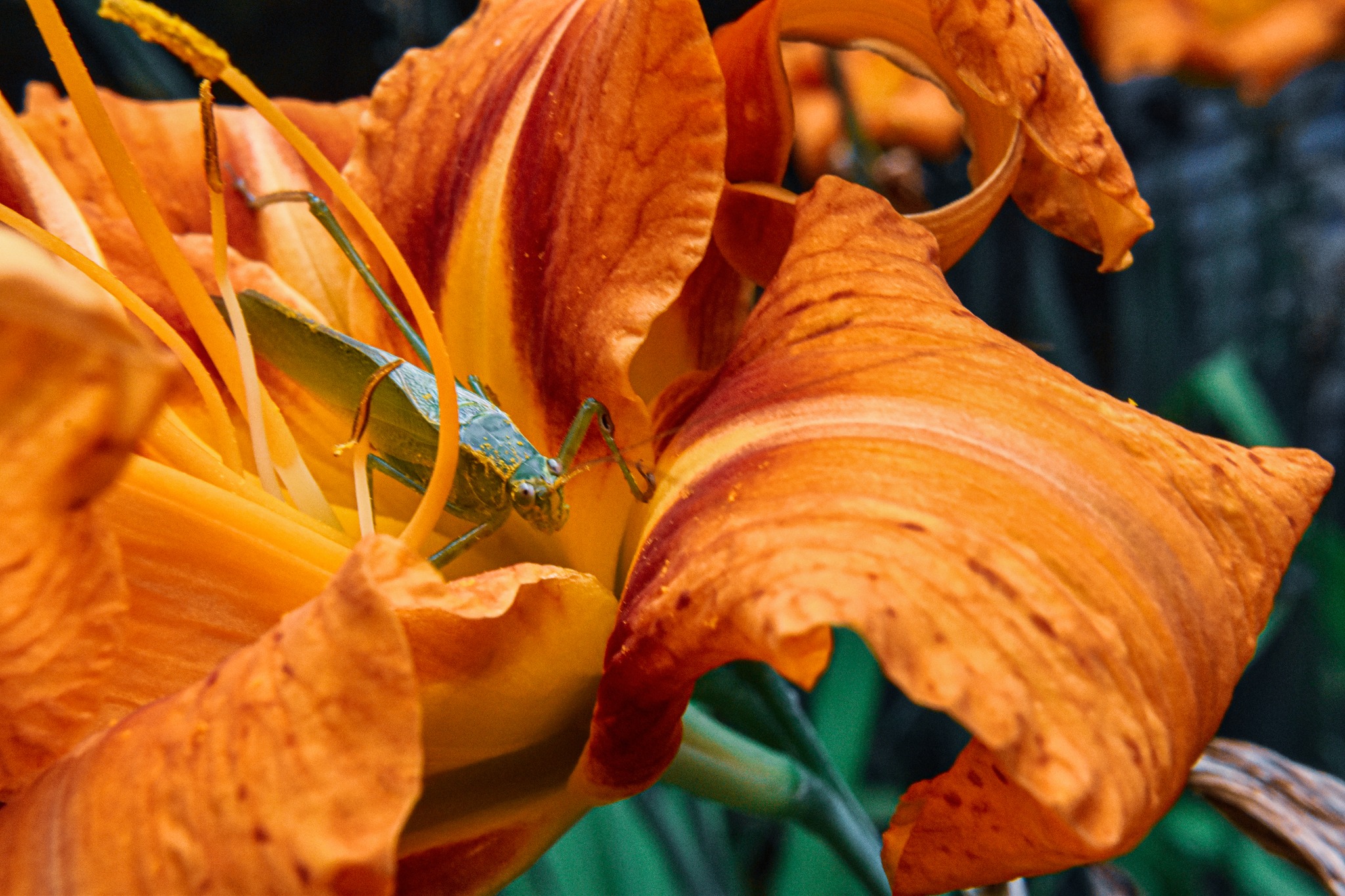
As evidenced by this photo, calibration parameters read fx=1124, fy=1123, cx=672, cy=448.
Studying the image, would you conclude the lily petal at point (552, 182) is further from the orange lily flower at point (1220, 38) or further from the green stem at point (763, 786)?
the orange lily flower at point (1220, 38)

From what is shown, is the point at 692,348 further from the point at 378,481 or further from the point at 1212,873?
the point at 1212,873

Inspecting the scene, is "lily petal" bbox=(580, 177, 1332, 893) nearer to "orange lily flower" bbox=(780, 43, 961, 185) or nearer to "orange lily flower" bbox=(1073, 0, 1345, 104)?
"orange lily flower" bbox=(780, 43, 961, 185)

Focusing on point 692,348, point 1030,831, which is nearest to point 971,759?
point 1030,831

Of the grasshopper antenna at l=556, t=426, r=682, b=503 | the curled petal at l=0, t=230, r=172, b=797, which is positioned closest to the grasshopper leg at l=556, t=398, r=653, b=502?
the grasshopper antenna at l=556, t=426, r=682, b=503

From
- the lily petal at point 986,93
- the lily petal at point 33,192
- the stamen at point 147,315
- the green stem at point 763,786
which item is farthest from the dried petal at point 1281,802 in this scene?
the lily petal at point 33,192

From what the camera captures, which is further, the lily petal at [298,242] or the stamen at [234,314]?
the lily petal at [298,242]
